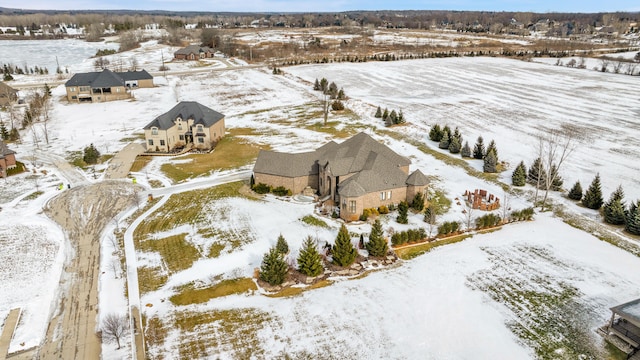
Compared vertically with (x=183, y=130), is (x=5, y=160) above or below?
below

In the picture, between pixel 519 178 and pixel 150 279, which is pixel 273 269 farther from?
pixel 519 178

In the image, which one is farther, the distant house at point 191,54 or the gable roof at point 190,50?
the distant house at point 191,54

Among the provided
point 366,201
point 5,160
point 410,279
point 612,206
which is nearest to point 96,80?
point 5,160

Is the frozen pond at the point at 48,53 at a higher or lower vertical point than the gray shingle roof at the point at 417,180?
higher

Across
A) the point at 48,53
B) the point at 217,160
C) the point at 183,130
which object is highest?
the point at 48,53

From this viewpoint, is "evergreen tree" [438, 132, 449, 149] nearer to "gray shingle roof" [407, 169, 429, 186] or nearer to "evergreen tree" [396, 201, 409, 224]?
"gray shingle roof" [407, 169, 429, 186]

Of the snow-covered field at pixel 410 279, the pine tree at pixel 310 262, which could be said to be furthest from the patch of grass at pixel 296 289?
the pine tree at pixel 310 262

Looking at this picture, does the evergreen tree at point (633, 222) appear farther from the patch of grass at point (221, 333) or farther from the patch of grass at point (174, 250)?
the patch of grass at point (174, 250)
